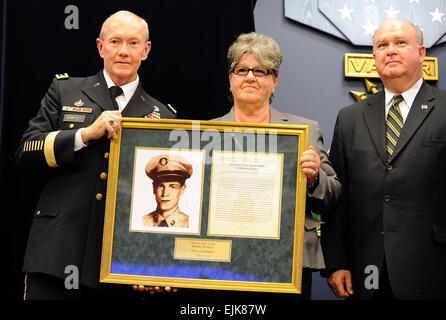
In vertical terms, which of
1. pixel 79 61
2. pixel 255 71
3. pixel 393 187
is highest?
pixel 79 61

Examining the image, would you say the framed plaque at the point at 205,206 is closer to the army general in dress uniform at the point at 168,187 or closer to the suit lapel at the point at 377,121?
the army general in dress uniform at the point at 168,187

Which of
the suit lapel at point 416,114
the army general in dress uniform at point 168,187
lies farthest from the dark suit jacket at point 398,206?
the army general in dress uniform at point 168,187

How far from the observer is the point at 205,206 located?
1.95 meters

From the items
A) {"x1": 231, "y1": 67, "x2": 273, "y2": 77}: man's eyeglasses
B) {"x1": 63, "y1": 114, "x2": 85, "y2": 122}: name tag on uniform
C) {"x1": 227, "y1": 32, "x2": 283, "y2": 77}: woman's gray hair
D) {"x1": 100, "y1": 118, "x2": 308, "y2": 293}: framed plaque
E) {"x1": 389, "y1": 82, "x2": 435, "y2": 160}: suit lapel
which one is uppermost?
{"x1": 227, "y1": 32, "x2": 283, "y2": 77}: woman's gray hair

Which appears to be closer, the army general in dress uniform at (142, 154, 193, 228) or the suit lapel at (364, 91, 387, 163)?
the army general in dress uniform at (142, 154, 193, 228)

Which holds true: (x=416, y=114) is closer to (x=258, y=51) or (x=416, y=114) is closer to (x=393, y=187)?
(x=393, y=187)

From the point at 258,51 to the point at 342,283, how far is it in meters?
1.03

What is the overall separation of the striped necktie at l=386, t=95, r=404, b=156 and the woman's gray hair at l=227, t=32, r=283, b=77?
1.78ft

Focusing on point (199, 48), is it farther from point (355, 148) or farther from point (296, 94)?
point (355, 148)

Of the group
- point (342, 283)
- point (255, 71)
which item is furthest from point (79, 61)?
point (342, 283)

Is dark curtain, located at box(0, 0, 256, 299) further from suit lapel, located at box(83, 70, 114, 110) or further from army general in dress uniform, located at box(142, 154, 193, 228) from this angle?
army general in dress uniform, located at box(142, 154, 193, 228)

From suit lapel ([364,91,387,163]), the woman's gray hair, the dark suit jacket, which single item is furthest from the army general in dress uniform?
suit lapel ([364,91,387,163])

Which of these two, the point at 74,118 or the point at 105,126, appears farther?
the point at 74,118

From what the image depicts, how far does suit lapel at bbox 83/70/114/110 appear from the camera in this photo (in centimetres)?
221
